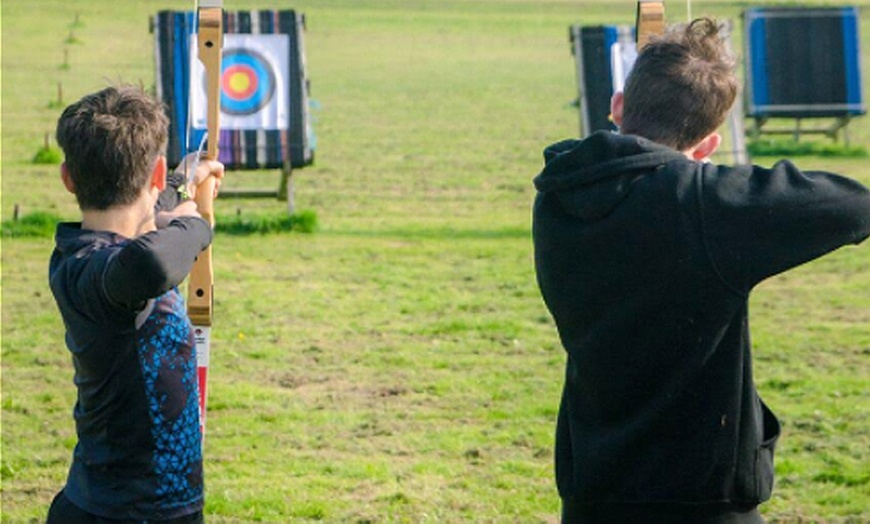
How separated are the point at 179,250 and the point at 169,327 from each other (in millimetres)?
144

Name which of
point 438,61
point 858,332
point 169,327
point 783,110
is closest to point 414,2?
point 438,61

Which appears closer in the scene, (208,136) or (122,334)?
(122,334)

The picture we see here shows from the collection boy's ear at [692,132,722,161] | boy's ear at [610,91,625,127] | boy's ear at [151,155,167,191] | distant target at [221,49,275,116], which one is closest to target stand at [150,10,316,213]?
distant target at [221,49,275,116]

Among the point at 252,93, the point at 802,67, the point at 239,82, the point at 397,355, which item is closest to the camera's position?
the point at 397,355

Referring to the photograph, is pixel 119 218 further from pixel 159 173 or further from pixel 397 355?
pixel 397 355

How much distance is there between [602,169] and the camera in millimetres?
2184

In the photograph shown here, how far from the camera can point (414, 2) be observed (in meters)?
33.3

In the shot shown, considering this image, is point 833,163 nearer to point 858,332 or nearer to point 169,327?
point 858,332

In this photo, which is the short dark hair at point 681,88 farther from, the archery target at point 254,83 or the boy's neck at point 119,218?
the archery target at point 254,83

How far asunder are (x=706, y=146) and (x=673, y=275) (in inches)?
9.4

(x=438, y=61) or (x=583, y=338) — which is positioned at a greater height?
(x=438, y=61)

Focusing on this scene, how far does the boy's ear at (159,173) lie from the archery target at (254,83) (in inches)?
272

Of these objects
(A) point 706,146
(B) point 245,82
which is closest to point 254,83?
(B) point 245,82

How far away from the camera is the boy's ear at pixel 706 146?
2.27 metres
